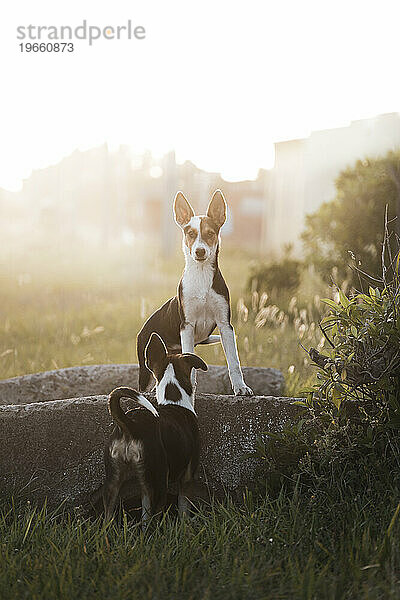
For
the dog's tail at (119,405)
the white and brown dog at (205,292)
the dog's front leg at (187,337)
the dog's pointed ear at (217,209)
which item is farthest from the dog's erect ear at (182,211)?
the dog's tail at (119,405)

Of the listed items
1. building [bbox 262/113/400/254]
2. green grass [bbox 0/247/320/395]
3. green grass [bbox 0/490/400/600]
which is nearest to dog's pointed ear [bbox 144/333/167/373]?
green grass [bbox 0/490/400/600]

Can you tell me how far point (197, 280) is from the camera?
3883 millimetres

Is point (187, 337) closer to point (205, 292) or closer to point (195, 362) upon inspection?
point (205, 292)

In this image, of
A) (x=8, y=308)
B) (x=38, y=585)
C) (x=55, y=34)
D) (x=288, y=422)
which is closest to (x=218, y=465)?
(x=288, y=422)

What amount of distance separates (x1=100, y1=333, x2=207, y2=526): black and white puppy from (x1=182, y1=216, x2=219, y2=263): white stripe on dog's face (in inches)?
23.5

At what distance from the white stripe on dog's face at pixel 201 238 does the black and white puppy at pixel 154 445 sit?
1.96 feet

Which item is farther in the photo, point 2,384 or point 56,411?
point 2,384

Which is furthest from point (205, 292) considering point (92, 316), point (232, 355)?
point (92, 316)

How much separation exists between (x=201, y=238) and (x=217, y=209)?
21cm

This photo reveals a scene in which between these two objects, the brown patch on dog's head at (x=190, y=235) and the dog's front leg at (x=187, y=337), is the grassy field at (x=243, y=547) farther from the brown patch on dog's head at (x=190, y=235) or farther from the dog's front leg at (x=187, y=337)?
the brown patch on dog's head at (x=190, y=235)

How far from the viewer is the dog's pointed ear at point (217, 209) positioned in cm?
384

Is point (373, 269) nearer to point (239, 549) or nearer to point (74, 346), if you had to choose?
point (74, 346)

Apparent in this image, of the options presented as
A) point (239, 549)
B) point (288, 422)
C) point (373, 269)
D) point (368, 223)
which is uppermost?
point (368, 223)

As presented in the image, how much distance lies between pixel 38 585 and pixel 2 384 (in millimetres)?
2731
